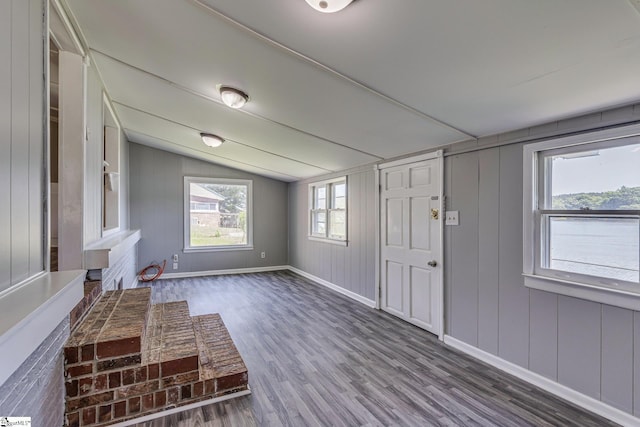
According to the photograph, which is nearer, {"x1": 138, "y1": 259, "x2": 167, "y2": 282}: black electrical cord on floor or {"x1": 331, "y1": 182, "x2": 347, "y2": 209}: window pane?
{"x1": 331, "y1": 182, "x2": 347, "y2": 209}: window pane

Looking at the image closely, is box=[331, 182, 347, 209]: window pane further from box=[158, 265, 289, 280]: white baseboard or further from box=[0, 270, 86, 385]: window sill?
box=[0, 270, 86, 385]: window sill

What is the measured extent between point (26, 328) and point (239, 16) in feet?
5.78

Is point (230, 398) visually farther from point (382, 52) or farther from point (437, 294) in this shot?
point (382, 52)

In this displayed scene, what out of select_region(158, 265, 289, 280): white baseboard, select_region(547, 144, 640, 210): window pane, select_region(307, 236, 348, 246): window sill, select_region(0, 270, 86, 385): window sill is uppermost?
select_region(547, 144, 640, 210): window pane

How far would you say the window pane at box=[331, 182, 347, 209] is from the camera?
516 centimetres

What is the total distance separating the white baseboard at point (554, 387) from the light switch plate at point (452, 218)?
1.22 m

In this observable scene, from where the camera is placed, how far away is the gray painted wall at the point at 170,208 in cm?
611

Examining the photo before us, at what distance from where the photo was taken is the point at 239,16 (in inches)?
69.0

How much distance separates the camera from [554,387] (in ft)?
7.64

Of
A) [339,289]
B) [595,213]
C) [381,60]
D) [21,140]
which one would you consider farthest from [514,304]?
[21,140]

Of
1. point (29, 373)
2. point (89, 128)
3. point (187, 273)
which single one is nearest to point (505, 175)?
point (29, 373)

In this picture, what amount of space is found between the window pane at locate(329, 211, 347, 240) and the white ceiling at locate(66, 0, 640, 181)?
2.01 m

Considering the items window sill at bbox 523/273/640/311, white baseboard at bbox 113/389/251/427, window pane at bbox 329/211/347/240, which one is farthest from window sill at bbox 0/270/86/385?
window pane at bbox 329/211/347/240

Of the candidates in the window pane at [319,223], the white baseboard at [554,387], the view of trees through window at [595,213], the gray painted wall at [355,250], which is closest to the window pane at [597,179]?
the view of trees through window at [595,213]
